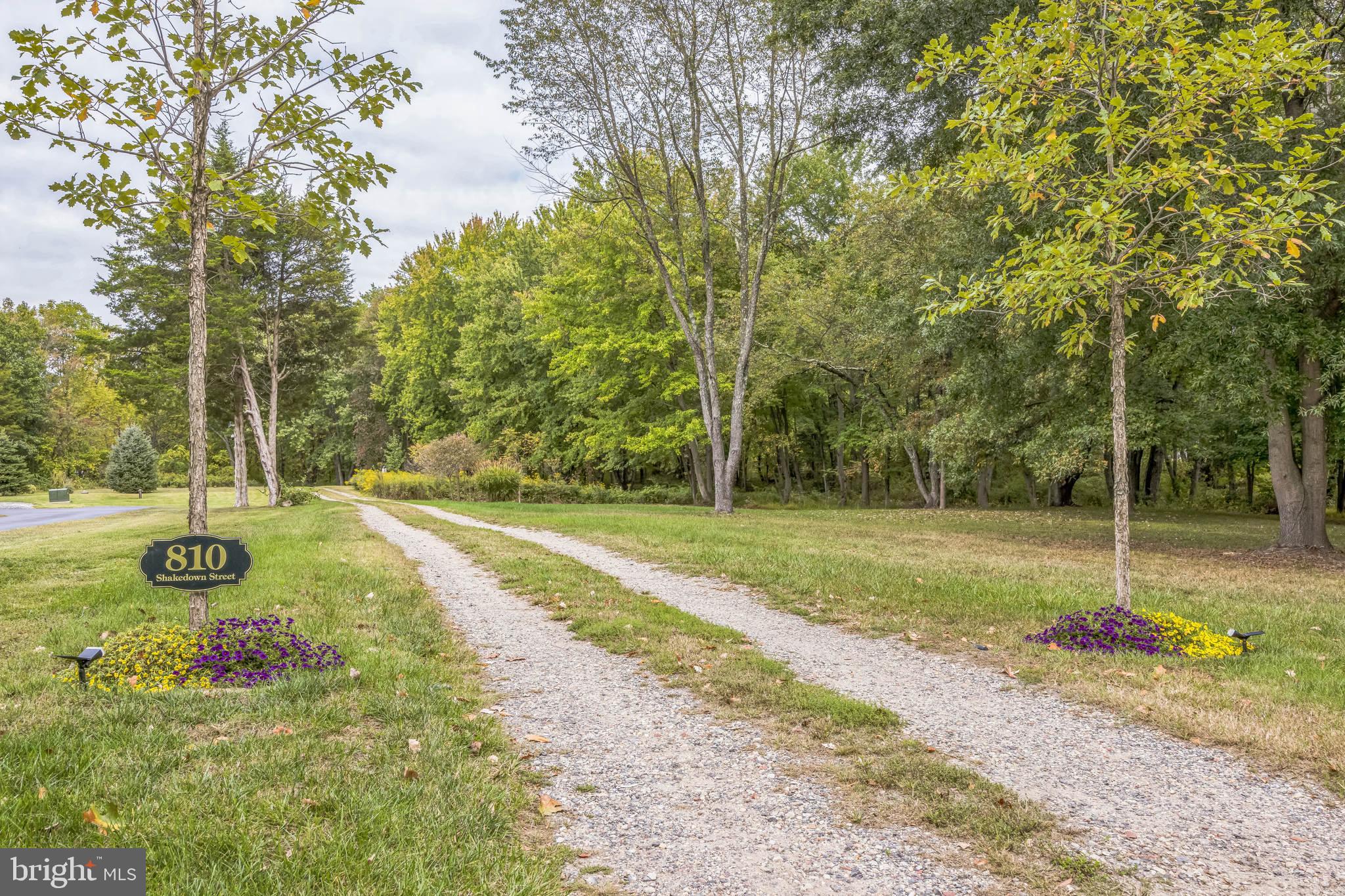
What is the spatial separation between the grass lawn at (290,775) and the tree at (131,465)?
38.4 meters

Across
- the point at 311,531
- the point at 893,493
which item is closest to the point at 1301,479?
the point at 311,531

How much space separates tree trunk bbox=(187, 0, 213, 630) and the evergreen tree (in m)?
40.0

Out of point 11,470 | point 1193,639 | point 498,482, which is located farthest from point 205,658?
point 11,470

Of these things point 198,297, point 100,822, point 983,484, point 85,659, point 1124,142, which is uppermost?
point 1124,142

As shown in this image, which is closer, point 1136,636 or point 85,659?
point 85,659

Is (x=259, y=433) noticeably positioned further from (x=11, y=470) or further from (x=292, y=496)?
(x=11, y=470)

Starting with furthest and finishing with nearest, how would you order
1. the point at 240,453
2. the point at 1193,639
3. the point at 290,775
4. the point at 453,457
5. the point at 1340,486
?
the point at 1340,486 < the point at 453,457 < the point at 240,453 < the point at 1193,639 < the point at 290,775

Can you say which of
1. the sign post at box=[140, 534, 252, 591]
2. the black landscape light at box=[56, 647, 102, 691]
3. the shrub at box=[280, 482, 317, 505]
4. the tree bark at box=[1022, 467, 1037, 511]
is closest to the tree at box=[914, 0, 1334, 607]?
the sign post at box=[140, 534, 252, 591]

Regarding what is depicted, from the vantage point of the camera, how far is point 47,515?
72.8 feet

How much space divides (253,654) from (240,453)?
22173 millimetres

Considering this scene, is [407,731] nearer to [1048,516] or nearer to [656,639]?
[656,639]

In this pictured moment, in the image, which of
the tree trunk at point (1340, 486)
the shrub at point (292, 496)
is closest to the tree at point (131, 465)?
the shrub at point (292, 496)

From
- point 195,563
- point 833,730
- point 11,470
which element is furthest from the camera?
point 11,470

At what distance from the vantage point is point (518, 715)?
4301 millimetres
